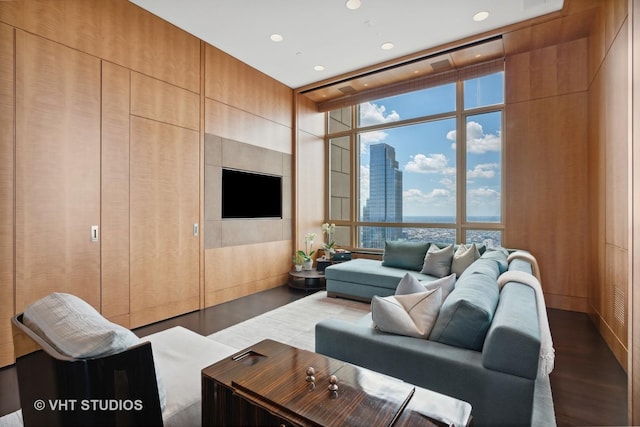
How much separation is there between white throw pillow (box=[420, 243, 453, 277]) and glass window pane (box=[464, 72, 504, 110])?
7.65ft

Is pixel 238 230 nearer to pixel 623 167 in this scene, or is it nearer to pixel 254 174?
pixel 254 174

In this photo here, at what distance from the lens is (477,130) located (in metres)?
4.73

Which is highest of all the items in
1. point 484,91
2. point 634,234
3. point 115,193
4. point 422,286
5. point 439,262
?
point 484,91

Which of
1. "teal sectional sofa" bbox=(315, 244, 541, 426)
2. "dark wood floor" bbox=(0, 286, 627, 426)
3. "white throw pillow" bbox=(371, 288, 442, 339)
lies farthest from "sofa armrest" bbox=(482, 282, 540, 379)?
"dark wood floor" bbox=(0, 286, 627, 426)

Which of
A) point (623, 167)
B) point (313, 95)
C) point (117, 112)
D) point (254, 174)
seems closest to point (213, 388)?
point (117, 112)

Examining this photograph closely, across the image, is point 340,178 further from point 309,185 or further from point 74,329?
point 74,329

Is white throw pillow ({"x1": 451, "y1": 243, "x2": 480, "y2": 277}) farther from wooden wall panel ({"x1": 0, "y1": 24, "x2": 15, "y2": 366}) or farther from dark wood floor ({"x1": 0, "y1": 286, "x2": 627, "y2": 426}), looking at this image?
wooden wall panel ({"x1": 0, "y1": 24, "x2": 15, "y2": 366})

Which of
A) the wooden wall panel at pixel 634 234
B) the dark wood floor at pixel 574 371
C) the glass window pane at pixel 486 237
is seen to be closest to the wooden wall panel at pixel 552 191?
the glass window pane at pixel 486 237

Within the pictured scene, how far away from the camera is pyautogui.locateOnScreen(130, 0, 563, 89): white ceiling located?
10.8ft

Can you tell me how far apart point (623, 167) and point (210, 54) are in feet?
15.2

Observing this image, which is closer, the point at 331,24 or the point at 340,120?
the point at 331,24

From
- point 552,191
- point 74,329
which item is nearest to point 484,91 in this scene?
point 552,191

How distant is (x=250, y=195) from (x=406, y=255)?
248 cm

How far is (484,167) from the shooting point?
464cm
